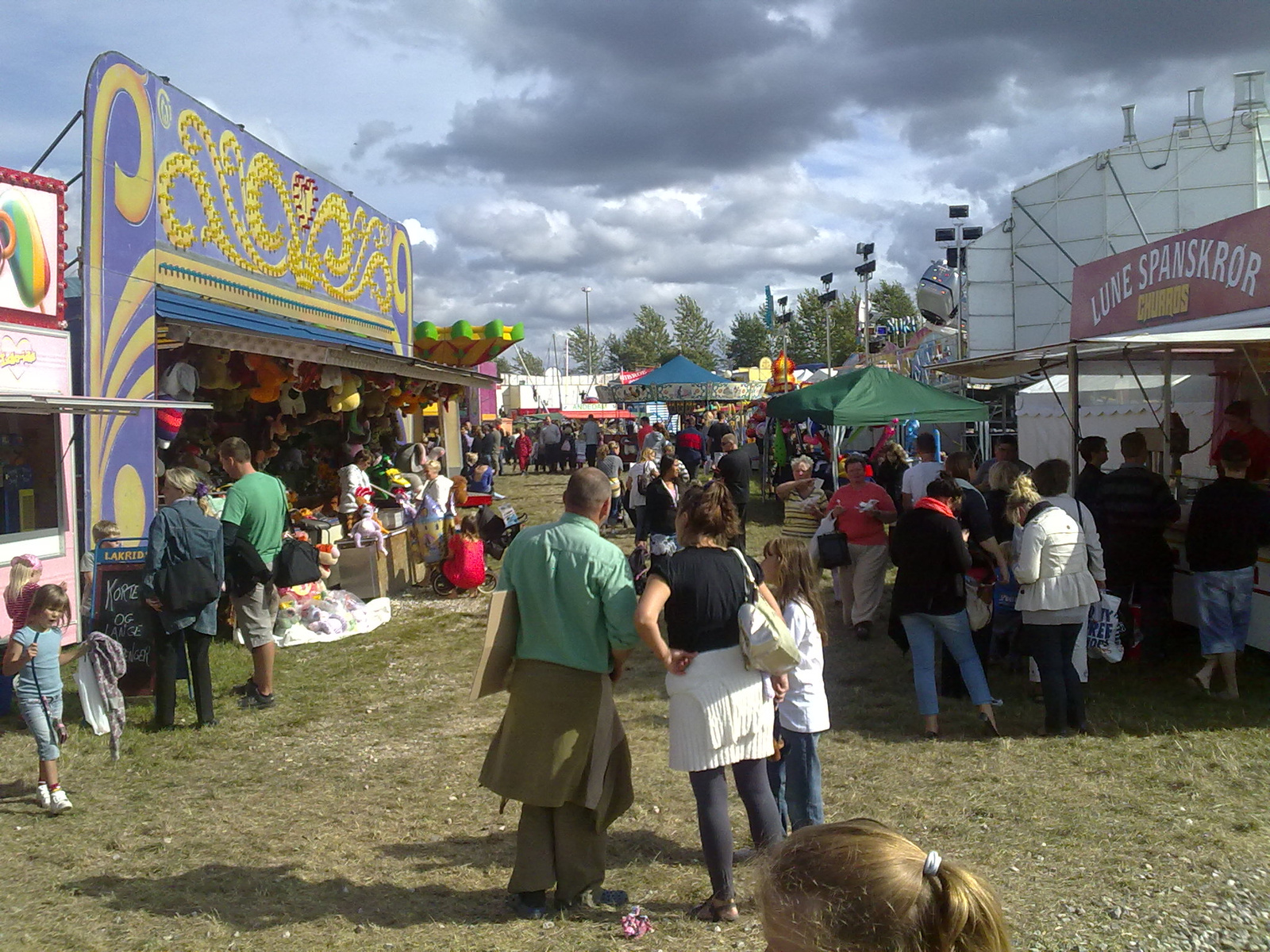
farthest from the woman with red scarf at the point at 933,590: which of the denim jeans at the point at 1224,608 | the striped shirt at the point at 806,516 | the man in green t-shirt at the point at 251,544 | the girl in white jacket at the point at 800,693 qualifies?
the man in green t-shirt at the point at 251,544

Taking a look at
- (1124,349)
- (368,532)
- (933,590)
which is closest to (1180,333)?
(1124,349)


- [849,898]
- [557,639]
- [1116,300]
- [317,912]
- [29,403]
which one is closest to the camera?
[849,898]

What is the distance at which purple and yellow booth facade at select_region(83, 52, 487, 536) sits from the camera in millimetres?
7898

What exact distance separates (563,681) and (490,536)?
782cm

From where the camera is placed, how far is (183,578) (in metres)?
5.81

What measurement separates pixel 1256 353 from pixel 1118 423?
5817 millimetres

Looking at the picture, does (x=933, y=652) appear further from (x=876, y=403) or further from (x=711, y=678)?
(x=876, y=403)

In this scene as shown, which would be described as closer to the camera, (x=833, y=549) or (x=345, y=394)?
(x=833, y=549)

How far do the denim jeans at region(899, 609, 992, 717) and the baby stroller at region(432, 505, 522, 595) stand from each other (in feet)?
19.3

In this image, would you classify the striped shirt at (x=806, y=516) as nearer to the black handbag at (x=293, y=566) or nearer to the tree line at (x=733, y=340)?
the black handbag at (x=293, y=566)

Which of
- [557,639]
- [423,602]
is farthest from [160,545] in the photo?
[423,602]

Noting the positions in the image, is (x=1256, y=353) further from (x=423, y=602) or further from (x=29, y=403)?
(x=29, y=403)

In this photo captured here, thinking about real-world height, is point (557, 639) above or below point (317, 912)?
above

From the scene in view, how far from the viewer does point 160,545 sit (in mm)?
5816
